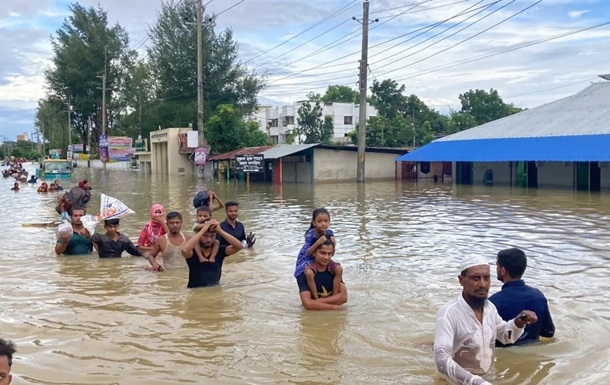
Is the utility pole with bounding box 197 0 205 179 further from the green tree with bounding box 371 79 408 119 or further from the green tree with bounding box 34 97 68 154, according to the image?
the green tree with bounding box 34 97 68 154

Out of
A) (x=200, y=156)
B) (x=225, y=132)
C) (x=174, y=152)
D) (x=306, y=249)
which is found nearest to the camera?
(x=306, y=249)

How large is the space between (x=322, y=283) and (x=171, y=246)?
3.17 meters

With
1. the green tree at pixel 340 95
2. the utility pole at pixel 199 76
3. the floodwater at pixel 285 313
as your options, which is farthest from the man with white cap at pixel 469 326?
the green tree at pixel 340 95

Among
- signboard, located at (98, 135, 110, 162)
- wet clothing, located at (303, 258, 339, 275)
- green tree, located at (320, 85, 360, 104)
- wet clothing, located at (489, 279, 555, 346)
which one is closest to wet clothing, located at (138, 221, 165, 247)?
wet clothing, located at (303, 258, 339, 275)

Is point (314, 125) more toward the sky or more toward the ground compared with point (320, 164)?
more toward the sky

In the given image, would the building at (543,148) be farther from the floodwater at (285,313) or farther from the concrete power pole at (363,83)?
the floodwater at (285,313)

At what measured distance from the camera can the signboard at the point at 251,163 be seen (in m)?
41.2

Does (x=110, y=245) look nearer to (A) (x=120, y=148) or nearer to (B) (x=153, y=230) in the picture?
(B) (x=153, y=230)

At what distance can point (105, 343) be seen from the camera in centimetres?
652

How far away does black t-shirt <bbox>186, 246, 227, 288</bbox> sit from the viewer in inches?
340

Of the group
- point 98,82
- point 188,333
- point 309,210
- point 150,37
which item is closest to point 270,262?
point 188,333

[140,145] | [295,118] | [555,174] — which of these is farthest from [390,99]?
[555,174]

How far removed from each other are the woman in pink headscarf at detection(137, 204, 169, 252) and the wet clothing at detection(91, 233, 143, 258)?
1.07 ft

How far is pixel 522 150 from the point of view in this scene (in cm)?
3128
